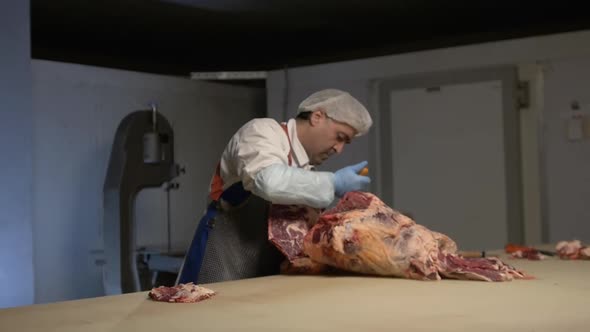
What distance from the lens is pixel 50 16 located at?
4.52m

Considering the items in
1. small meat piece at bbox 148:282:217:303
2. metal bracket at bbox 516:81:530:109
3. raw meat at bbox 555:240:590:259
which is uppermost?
metal bracket at bbox 516:81:530:109

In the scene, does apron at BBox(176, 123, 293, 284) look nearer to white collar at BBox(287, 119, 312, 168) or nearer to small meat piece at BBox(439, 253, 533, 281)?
white collar at BBox(287, 119, 312, 168)

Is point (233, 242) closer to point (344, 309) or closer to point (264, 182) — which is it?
point (264, 182)

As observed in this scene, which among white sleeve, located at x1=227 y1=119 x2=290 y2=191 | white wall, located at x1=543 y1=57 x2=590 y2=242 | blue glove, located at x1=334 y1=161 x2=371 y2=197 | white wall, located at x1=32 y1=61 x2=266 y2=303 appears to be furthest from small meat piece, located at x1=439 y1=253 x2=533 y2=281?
white wall, located at x1=32 y1=61 x2=266 y2=303

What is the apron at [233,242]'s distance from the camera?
1.96 m

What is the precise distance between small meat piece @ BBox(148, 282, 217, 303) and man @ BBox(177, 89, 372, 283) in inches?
14.3

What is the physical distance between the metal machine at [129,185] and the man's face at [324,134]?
1682 mm

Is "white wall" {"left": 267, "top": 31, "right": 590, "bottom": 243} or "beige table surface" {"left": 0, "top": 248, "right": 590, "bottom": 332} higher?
"white wall" {"left": 267, "top": 31, "right": 590, "bottom": 243}

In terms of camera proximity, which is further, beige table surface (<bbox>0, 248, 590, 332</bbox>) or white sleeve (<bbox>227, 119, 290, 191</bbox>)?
white sleeve (<bbox>227, 119, 290, 191</bbox>)

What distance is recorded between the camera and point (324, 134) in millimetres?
2068

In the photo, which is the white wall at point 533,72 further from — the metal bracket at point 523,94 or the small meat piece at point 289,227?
the small meat piece at point 289,227

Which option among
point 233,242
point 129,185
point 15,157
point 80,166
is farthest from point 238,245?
point 80,166

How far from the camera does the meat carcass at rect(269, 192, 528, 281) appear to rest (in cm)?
166

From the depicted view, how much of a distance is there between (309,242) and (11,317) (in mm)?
726
